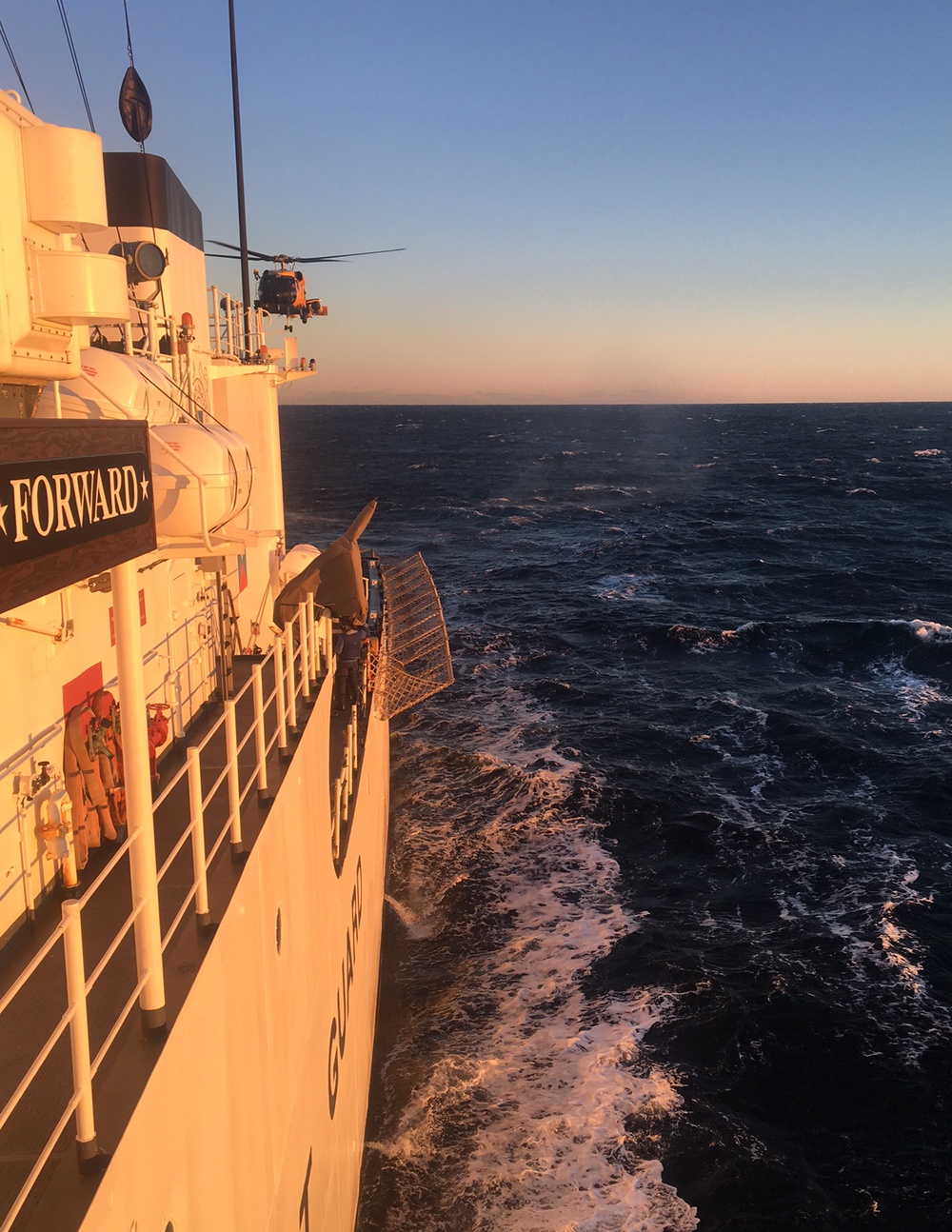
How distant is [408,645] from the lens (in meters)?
21.1

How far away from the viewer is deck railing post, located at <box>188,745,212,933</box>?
17.8ft

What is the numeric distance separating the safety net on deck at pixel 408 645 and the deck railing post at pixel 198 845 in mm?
10677

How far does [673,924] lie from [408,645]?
8.25 metres

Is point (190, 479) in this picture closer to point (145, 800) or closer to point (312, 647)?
point (145, 800)

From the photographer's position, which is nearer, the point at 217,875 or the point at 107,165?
the point at 217,875

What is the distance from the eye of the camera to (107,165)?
1204 centimetres

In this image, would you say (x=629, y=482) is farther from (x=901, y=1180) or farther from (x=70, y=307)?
(x=70, y=307)

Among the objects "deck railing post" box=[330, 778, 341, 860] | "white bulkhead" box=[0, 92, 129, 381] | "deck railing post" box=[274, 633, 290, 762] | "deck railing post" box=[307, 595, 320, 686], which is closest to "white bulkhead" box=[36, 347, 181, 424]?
"white bulkhead" box=[0, 92, 129, 381]

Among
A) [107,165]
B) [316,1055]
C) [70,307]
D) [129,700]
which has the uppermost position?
[107,165]

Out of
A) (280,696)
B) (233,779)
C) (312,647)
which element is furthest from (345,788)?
(233,779)

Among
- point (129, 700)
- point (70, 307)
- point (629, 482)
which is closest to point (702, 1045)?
point (129, 700)

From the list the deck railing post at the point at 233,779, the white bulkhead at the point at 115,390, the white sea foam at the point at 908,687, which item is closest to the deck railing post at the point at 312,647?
the white bulkhead at the point at 115,390

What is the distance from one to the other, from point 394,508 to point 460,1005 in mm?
65796

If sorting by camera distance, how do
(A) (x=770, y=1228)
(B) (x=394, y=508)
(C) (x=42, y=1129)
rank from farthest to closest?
1. (B) (x=394, y=508)
2. (A) (x=770, y=1228)
3. (C) (x=42, y=1129)
